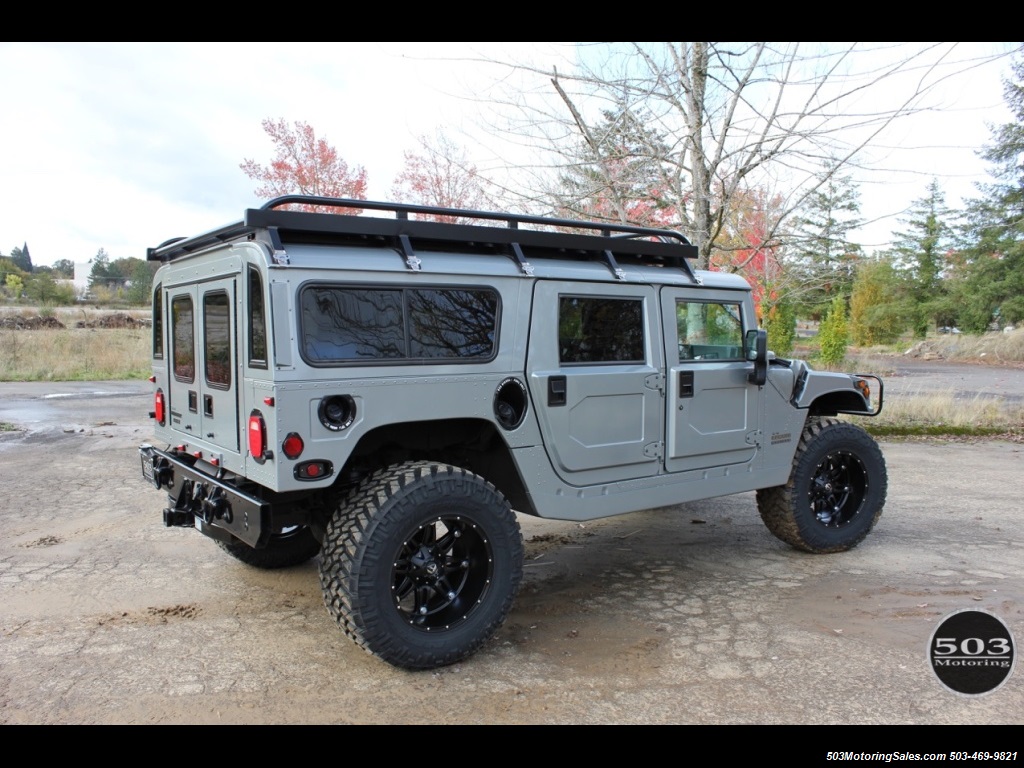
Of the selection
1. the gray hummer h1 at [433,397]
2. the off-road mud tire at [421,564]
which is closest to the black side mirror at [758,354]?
the gray hummer h1 at [433,397]

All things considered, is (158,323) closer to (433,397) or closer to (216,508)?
(216,508)

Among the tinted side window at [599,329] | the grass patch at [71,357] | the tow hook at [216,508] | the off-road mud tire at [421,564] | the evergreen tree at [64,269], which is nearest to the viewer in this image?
the off-road mud tire at [421,564]

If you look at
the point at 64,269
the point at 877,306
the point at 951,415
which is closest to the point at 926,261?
the point at 877,306

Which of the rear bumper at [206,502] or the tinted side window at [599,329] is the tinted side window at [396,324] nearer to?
the tinted side window at [599,329]

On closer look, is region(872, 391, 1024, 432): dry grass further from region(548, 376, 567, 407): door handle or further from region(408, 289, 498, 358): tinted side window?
region(408, 289, 498, 358): tinted side window

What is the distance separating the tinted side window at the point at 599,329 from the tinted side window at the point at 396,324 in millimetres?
486

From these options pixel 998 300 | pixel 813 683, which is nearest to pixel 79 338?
pixel 813 683

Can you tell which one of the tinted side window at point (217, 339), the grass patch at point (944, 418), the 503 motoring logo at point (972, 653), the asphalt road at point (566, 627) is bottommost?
the asphalt road at point (566, 627)

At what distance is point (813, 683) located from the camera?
355 cm

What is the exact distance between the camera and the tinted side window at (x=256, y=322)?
11.6 feet

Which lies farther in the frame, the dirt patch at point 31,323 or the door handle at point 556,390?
the dirt patch at point 31,323

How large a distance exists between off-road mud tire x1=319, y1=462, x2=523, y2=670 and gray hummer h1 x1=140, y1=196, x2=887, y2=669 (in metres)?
0.01
